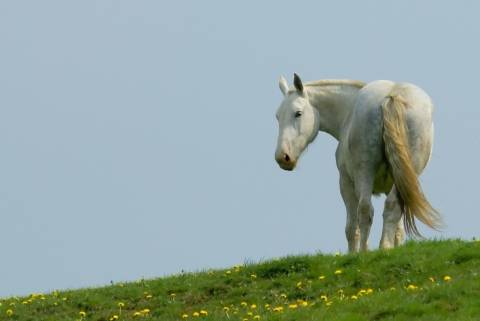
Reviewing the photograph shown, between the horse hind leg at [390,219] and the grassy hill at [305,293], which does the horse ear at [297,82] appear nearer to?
the horse hind leg at [390,219]

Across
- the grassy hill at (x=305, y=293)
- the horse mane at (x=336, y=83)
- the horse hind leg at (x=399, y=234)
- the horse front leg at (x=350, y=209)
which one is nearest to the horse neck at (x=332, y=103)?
the horse mane at (x=336, y=83)

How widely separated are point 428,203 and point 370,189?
0.99m

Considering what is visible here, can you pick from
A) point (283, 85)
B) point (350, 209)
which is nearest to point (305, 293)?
point (350, 209)

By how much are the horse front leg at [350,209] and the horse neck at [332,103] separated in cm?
116

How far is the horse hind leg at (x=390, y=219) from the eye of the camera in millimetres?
20328

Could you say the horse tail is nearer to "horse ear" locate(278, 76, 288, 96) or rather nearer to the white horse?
the white horse

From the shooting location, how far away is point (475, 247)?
19531 millimetres

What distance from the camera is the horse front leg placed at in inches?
843

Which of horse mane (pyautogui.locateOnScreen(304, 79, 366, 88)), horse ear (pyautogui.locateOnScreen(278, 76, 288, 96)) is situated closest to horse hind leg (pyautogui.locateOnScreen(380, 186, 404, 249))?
horse mane (pyautogui.locateOnScreen(304, 79, 366, 88))

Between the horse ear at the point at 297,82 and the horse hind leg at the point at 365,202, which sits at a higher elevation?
the horse ear at the point at 297,82

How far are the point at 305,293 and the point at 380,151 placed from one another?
9.19ft

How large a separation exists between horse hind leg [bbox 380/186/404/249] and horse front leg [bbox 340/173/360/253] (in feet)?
2.89

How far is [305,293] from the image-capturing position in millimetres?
19250

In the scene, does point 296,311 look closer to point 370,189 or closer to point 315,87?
point 370,189
